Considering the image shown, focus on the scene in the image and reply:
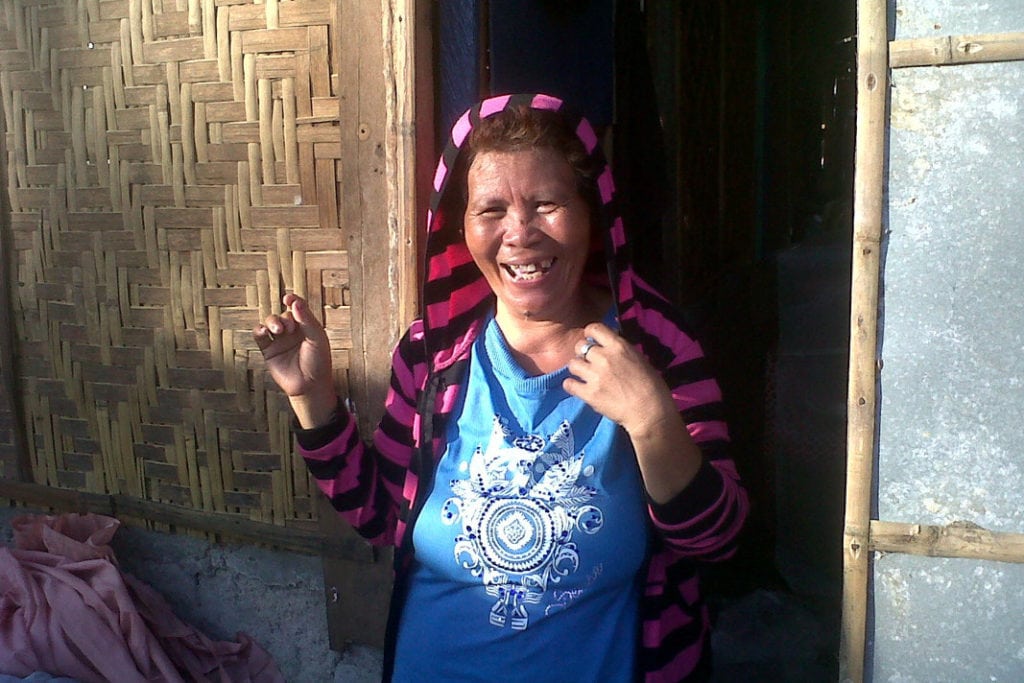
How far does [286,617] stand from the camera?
111 inches

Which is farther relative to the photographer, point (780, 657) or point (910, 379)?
point (780, 657)

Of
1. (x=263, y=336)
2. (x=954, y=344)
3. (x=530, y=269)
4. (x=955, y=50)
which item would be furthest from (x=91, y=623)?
(x=955, y=50)

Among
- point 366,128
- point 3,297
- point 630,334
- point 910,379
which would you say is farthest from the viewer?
point 3,297

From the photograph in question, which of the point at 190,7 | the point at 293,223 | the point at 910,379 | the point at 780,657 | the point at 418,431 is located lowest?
the point at 780,657

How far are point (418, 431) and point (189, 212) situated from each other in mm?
1265

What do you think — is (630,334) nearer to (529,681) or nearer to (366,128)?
(529,681)

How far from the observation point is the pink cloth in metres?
2.67

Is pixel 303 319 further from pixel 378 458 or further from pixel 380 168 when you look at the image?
pixel 380 168

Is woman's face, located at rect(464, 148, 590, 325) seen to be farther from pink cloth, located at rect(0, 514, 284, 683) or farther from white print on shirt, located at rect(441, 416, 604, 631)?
pink cloth, located at rect(0, 514, 284, 683)

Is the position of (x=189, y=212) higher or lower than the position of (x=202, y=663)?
higher

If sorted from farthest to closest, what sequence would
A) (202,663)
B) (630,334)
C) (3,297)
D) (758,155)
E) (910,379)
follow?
(758,155) → (3,297) → (202,663) → (630,334) → (910,379)

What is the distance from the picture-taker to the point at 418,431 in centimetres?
186

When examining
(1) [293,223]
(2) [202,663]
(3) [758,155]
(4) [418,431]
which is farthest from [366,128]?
(3) [758,155]

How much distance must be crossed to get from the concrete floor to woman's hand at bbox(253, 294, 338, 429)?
1.06 m
